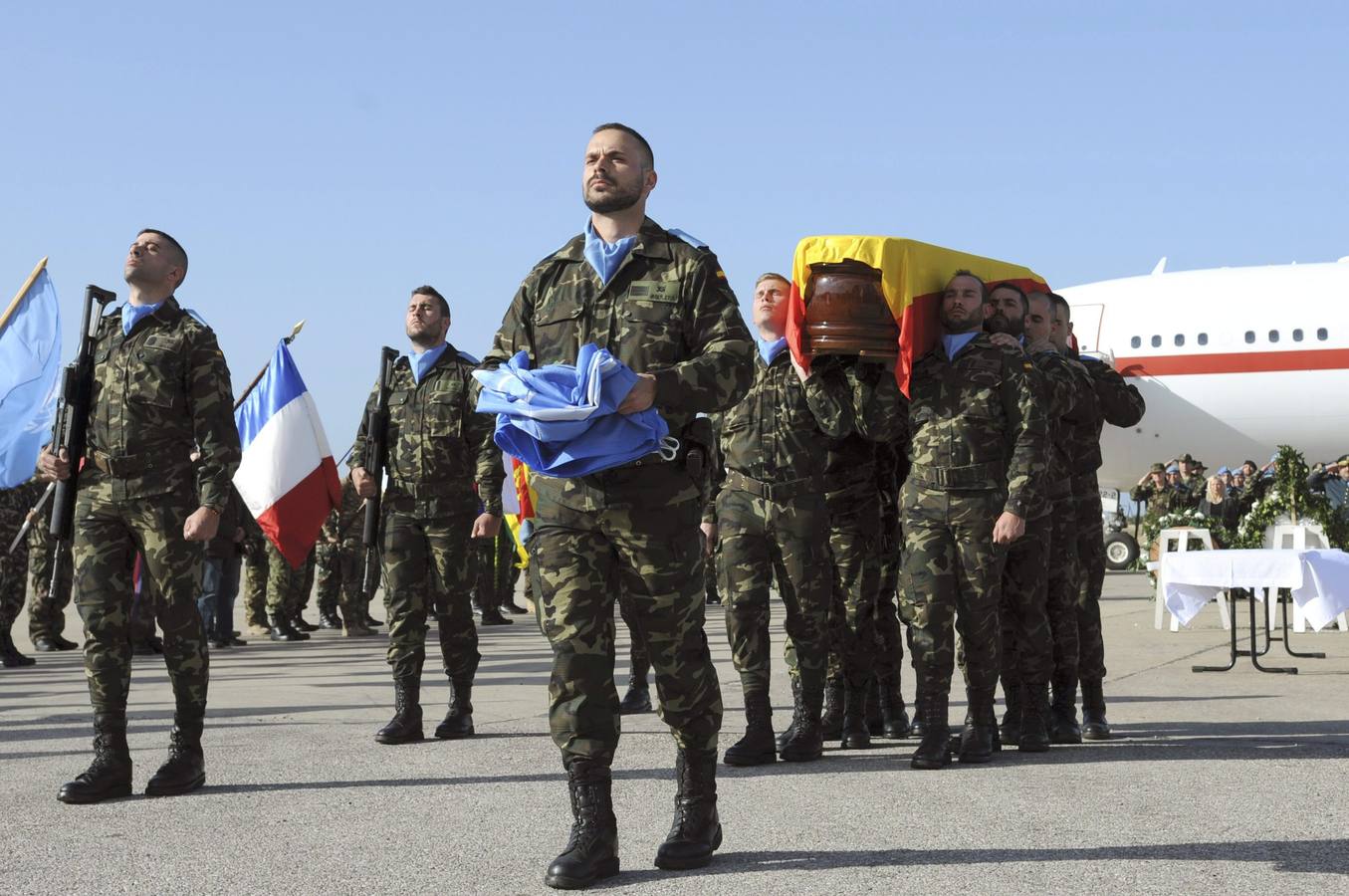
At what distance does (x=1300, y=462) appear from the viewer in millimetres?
16062

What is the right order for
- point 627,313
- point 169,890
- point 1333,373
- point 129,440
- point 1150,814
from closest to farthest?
point 169,890 → point 627,313 → point 1150,814 → point 129,440 → point 1333,373

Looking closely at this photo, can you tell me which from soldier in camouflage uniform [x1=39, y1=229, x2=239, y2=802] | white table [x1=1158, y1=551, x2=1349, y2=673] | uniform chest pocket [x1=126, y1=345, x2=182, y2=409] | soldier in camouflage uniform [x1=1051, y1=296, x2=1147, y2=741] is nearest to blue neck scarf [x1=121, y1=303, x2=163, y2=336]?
soldier in camouflage uniform [x1=39, y1=229, x2=239, y2=802]

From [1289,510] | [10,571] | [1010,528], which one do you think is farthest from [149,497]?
[1289,510]

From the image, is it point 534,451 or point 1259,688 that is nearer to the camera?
point 534,451

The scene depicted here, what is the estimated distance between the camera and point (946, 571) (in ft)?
20.8

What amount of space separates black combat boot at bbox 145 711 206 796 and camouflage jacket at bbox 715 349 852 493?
2.52 meters

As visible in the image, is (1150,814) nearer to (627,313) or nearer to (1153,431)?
(627,313)

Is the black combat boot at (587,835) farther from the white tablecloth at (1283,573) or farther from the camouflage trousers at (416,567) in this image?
the white tablecloth at (1283,573)

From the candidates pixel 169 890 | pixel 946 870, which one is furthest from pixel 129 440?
pixel 946 870

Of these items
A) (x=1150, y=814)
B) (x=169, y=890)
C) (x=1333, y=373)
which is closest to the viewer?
(x=169, y=890)

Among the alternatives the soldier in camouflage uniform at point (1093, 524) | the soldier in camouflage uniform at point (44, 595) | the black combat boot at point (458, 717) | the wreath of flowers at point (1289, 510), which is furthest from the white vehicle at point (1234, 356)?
the black combat boot at point (458, 717)

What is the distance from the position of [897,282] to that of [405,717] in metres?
3.23

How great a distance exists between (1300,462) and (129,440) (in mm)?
13533

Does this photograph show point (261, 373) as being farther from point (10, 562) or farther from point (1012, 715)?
point (1012, 715)
